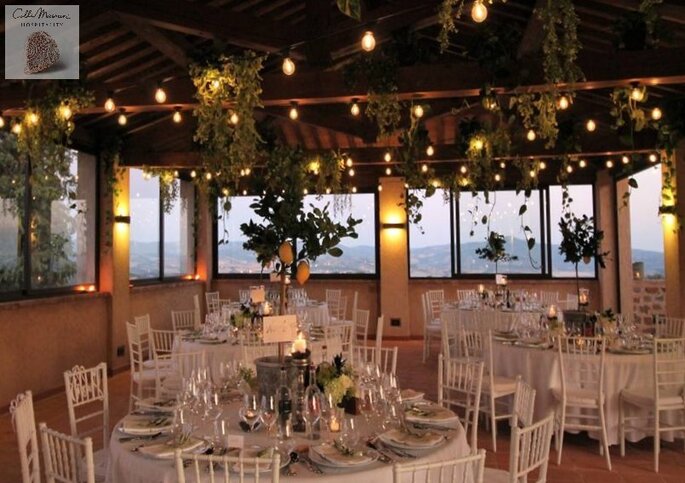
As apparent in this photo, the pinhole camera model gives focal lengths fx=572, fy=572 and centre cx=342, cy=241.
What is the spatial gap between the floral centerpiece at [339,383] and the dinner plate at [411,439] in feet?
1.17

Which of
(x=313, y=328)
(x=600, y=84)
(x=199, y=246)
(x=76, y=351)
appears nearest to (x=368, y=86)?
(x=600, y=84)

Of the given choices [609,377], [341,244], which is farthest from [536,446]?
[341,244]

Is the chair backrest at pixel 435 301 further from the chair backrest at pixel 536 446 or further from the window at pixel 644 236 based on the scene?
the chair backrest at pixel 536 446

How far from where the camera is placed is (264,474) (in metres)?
2.42

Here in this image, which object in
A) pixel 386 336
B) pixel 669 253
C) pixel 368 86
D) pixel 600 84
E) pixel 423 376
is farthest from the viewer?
pixel 386 336

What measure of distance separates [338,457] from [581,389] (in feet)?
11.4

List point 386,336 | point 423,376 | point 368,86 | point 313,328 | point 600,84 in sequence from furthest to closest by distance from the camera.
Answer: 1. point 386,336
2. point 423,376
3. point 313,328
4. point 368,86
5. point 600,84

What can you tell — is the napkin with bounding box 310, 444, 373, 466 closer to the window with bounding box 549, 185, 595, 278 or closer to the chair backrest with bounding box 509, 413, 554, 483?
the chair backrest with bounding box 509, 413, 554, 483

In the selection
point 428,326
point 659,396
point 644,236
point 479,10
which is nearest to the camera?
point 479,10

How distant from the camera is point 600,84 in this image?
5.00 metres

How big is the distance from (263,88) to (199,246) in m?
7.10

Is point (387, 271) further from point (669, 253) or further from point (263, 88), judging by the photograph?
point (263, 88)

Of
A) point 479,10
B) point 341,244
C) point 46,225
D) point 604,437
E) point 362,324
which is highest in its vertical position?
point 479,10

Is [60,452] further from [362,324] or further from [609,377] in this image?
[362,324]
